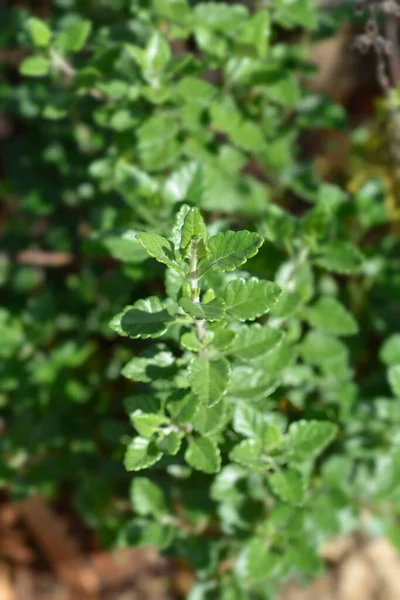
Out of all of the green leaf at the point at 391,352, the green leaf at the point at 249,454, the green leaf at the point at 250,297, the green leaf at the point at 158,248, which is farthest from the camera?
the green leaf at the point at 391,352

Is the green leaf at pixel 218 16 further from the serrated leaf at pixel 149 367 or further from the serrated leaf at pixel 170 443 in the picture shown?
the serrated leaf at pixel 170 443

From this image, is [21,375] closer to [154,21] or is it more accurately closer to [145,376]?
[145,376]

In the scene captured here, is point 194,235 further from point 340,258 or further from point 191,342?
point 340,258

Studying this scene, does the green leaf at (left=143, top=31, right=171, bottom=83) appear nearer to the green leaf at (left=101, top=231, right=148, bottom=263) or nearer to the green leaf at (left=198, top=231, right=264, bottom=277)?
the green leaf at (left=101, top=231, right=148, bottom=263)

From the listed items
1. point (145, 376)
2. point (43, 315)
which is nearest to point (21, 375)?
point (43, 315)

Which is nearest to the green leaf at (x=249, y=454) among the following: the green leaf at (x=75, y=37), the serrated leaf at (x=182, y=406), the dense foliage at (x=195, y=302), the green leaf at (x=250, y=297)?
the dense foliage at (x=195, y=302)

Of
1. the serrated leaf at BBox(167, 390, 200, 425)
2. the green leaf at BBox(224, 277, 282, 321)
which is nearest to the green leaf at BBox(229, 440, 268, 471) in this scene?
the serrated leaf at BBox(167, 390, 200, 425)
